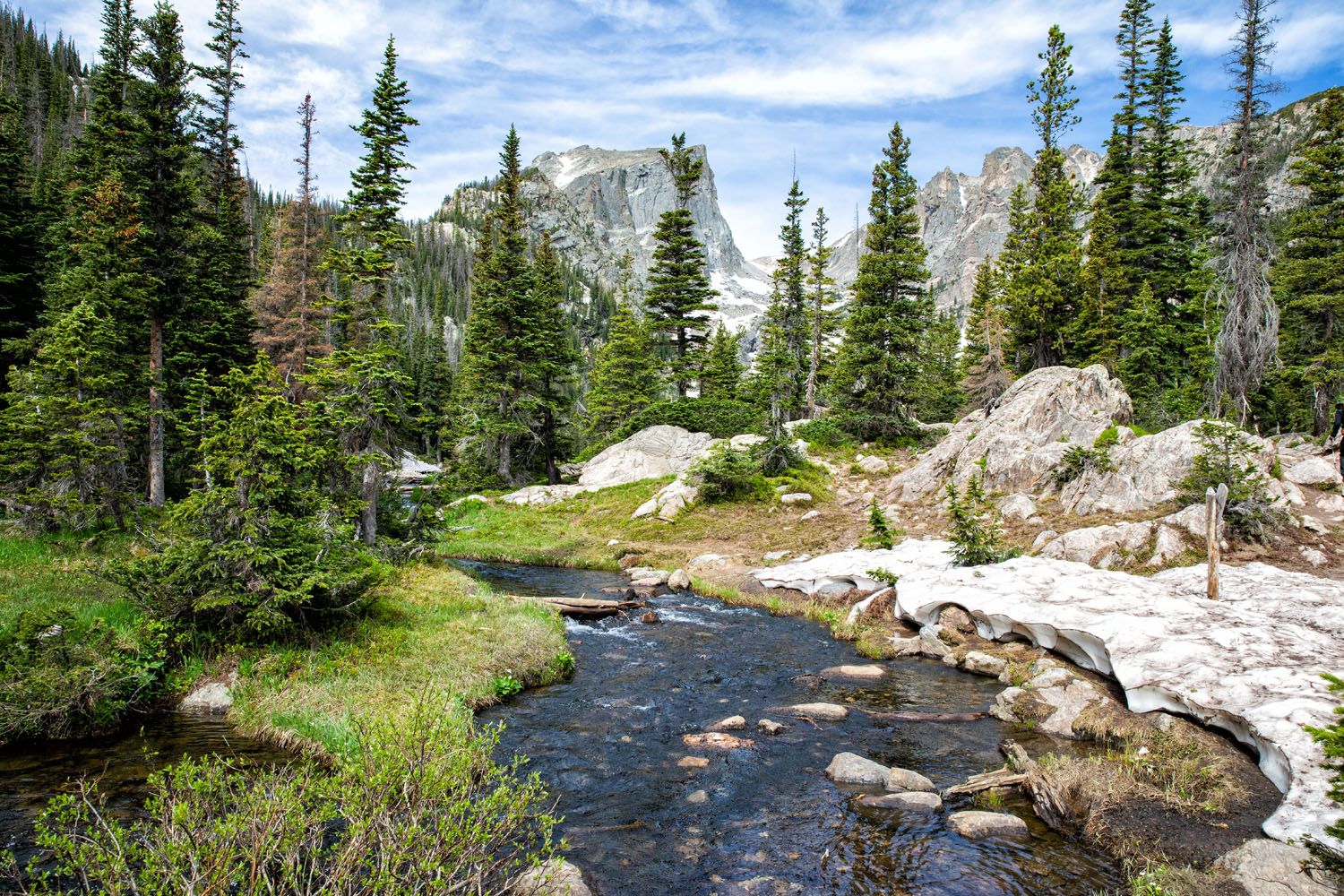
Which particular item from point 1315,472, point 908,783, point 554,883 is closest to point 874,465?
point 1315,472

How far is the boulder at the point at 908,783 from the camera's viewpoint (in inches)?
351

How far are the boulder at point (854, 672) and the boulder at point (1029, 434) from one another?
14.7 metres

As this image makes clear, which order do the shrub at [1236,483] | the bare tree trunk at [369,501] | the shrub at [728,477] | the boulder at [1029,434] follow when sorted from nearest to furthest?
the shrub at [1236,483]
the bare tree trunk at [369,501]
the boulder at [1029,434]
the shrub at [728,477]

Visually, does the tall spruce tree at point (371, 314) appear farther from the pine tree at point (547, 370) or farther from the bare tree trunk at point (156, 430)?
the pine tree at point (547, 370)

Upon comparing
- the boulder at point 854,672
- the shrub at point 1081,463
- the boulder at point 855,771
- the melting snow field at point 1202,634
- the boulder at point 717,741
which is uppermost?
the shrub at point 1081,463

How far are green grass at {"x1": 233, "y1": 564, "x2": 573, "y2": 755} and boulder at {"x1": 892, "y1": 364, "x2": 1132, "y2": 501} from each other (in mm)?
19804

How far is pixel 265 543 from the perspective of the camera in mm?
11555

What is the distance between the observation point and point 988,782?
8.97 m

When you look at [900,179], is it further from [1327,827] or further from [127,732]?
[127,732]

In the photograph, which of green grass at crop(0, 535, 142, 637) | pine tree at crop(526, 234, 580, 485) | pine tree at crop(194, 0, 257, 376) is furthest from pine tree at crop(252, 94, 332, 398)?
green grass at crop(0, 535, 142, 637)

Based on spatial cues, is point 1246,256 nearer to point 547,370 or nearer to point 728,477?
point 728,477

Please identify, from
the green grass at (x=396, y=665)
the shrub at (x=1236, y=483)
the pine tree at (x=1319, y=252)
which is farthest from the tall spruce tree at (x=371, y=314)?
the pine tree at (x=1319, y=252)

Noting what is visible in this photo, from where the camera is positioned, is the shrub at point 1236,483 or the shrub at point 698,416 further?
the shrub at point 698,416

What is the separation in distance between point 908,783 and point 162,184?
29337 millimetres
